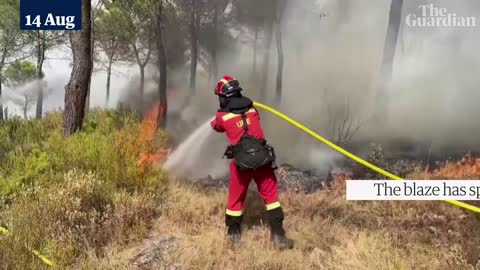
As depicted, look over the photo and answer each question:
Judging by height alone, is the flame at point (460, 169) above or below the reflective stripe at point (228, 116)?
below

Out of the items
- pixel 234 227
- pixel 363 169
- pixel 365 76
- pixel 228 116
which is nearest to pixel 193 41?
pixel 365 76

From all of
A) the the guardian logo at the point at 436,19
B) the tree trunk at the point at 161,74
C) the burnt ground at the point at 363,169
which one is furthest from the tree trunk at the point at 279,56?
the the guardian logo at the point at 436,19

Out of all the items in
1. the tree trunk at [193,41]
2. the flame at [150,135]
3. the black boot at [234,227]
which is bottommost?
the black boot at [234,227]

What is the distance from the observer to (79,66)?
7.23 metres

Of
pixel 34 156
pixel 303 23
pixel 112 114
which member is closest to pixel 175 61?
pixel 112 114

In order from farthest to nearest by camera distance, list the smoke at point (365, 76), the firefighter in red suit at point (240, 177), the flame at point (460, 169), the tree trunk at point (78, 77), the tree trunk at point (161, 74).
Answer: the tree trunk at point (161, 74) < the smoke at point (365, 76) < the tree trunk at point (78, 77) < the flame at point (460, 169) < the firefighter in red suit at point (240, 177)

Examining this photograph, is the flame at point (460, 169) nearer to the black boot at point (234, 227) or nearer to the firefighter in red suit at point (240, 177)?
the firefighter in red suit at point (240, 177)

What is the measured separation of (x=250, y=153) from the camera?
13.1 ft

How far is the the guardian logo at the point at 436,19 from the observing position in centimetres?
773

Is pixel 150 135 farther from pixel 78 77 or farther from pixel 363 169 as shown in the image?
pixel 363 169

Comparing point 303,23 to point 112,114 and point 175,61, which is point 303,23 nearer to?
point 175,61

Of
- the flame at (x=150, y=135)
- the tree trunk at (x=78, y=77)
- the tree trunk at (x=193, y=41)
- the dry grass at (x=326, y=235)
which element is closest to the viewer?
the dry grass at (x=326, y=235)

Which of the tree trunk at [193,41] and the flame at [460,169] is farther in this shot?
the tree trunk at [193,41]

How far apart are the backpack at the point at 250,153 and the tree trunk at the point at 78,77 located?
407cm
